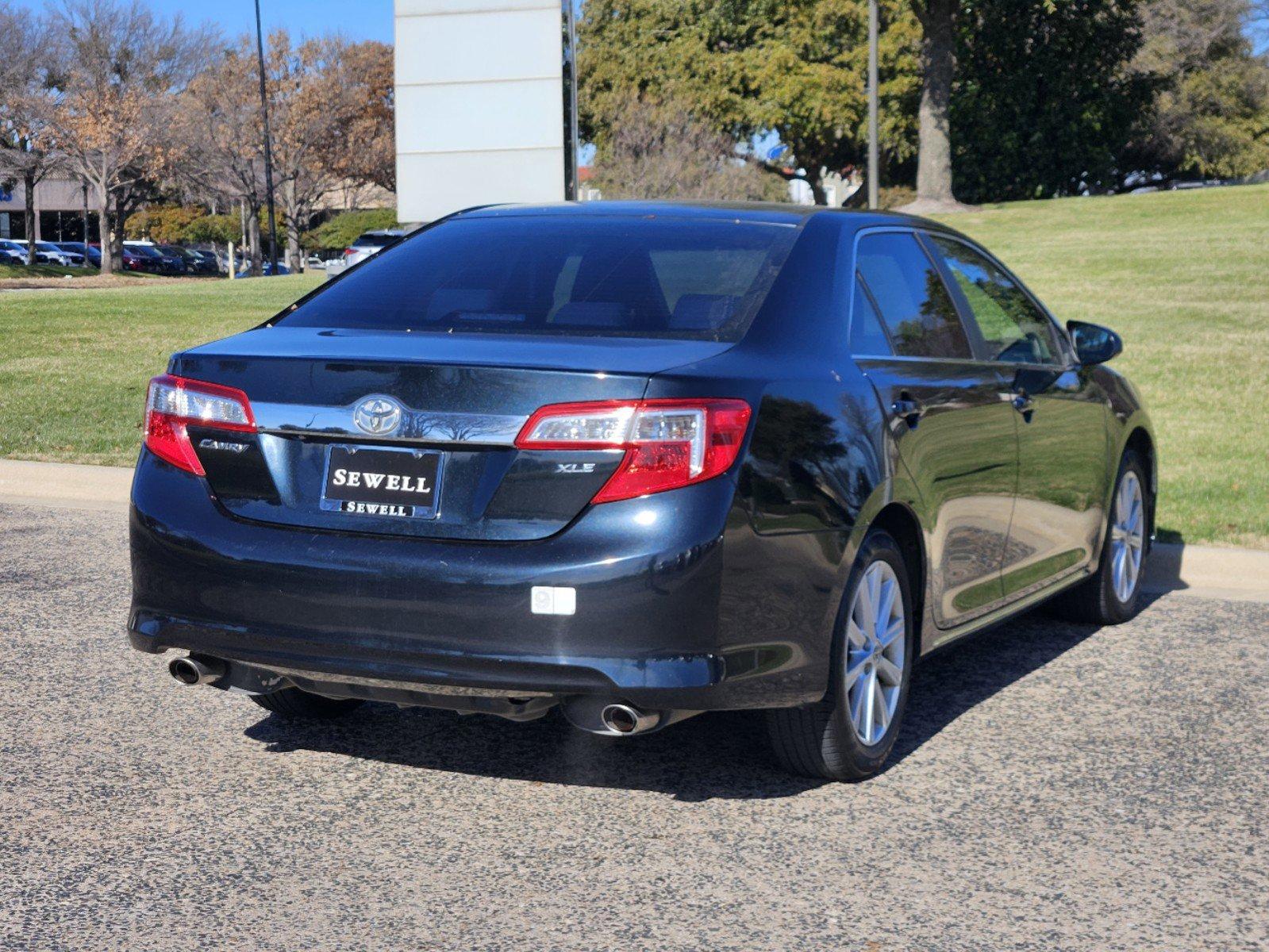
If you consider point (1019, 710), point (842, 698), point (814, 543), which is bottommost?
point (1019, 710)

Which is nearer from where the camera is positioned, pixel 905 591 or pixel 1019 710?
pixel 905 591

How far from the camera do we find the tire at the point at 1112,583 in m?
6.98

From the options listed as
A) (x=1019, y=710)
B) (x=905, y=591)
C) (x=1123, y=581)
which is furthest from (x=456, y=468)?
(x=1123, y=581)

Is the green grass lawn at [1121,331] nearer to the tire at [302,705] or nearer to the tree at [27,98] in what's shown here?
the tire at [302,705]

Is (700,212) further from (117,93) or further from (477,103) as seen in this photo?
(117,93)

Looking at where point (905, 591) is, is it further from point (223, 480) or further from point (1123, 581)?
point (1123, 581)

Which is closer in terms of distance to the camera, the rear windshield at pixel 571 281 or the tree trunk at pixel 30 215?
the rear windshield at pixel 571 281

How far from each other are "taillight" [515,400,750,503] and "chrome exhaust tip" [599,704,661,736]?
529mm

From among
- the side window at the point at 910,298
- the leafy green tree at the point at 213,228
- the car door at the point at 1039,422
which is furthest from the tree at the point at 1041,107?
the side window at the point at 910,298

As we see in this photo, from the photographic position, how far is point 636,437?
13.3 ft

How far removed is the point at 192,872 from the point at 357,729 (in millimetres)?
1377

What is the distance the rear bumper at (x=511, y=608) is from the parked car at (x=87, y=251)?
71824 mm

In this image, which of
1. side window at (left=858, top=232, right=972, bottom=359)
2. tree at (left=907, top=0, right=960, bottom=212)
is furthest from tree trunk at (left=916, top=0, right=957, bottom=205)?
side window at (left=858, top=232, right=972, bottom=359)

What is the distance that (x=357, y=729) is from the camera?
5.44m
